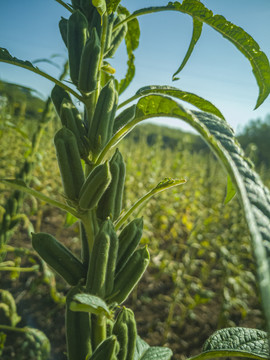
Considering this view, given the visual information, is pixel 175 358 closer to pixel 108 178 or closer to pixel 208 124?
pixel 108 178

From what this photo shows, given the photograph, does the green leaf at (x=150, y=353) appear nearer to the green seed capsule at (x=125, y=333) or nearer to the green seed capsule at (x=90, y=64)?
the green seed capsule at (x=125, y=333)

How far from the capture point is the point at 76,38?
0.52 m

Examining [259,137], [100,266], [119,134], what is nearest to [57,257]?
[100,266]

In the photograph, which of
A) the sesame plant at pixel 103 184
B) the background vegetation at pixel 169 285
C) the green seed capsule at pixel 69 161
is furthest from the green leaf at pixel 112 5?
the background vegetation at pixel 169 285

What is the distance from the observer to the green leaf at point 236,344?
44 centimetres

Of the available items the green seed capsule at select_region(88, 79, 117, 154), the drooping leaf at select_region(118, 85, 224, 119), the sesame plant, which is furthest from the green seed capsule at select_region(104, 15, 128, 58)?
the drooping leaf at select_region(118, 85, 224, 119)

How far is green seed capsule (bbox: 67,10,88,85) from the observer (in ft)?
1.66

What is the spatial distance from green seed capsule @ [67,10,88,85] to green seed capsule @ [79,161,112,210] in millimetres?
188

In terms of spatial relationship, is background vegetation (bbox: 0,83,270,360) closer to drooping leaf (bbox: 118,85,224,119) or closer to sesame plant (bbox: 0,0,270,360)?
sesame plant (bbox: 0,0,270,360)

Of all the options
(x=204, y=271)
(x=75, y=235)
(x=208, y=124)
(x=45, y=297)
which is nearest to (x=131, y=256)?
(x=208, y=124)

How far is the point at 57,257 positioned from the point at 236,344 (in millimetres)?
326

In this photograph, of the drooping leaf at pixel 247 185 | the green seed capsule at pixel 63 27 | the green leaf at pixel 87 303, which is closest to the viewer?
the drooping leaf at pixel 247 185

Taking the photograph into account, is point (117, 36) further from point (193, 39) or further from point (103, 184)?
point (103, 184)

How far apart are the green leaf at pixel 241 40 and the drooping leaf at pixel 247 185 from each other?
0.53 feet
